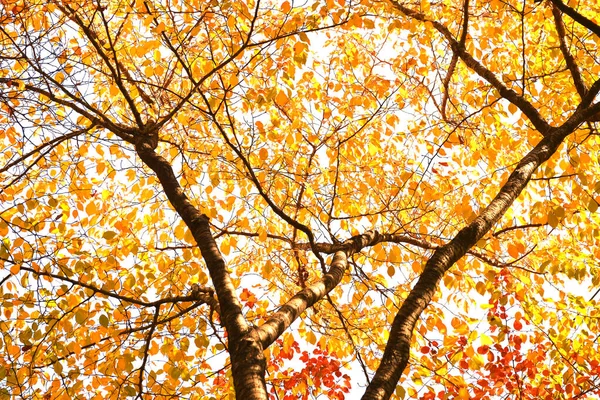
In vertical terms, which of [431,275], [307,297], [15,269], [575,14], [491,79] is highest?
[491,79]

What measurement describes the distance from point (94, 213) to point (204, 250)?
255 centimetres

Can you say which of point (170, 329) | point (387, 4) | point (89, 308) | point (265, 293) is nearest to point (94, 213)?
point (89, 308)

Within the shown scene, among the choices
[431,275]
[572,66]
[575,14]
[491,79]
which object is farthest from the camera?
[491,79]

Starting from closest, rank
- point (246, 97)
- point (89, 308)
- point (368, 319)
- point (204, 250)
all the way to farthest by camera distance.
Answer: point (204, 250), point (89, 308), point (246, 97), point (368, 319)

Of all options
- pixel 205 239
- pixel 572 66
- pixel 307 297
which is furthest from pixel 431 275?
pixel 572 66

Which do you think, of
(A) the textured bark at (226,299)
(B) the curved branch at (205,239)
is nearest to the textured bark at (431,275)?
(A) the textured bark at (226,299)

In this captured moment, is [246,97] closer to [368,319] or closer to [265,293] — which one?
[265,293]

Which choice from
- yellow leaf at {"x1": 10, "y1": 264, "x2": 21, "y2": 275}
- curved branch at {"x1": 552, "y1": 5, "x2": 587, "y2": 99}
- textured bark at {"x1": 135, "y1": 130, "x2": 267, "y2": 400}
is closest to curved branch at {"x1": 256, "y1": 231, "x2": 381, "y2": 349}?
textured bark at {"x1": 135, "y1": 130, "x2": 267, "y2": 400}

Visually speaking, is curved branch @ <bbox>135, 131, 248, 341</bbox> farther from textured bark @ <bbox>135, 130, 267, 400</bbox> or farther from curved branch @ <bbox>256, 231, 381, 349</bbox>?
curved branch @ <bbox>256, 231, 381, 349</bbox>

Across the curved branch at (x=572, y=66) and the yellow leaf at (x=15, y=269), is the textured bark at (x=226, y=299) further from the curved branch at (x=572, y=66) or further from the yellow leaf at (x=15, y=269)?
the curved branch at (x=572, y=66)

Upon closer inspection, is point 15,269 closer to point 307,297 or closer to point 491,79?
point 307,297

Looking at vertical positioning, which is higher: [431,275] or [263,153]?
[263,153]

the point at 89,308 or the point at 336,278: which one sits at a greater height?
the point at 89,308

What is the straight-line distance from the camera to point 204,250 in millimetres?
4621
